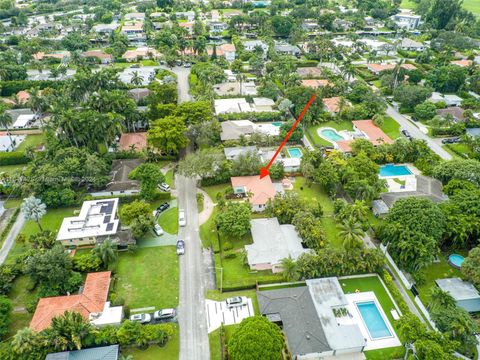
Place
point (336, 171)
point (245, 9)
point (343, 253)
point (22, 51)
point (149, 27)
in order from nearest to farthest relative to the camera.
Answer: point (343, 253) → point (336, 171) → point (22, 51) → point (149, 27) → point (245, 9)

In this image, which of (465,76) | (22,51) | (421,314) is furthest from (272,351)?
(22,51)

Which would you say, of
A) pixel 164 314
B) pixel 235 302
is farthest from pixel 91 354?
pixel 235 302

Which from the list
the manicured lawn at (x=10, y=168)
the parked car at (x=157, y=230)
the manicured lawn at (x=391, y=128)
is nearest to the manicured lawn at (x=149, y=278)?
the parked car at (x=157, y=230)

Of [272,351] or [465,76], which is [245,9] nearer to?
[465,76]

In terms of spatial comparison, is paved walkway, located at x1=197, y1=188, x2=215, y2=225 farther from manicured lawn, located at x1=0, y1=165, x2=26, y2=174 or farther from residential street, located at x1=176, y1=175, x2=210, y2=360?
manicured lawn, located at x1=0, y1=165, x2=26, y2=174

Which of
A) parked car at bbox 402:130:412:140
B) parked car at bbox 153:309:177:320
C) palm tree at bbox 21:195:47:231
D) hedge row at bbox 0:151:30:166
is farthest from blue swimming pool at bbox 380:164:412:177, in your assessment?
hedge row at bbox 0:151:30:166

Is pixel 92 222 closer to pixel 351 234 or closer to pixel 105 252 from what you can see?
pixel 105 252

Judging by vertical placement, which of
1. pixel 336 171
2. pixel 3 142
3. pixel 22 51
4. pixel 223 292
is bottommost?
pixel 223 292
